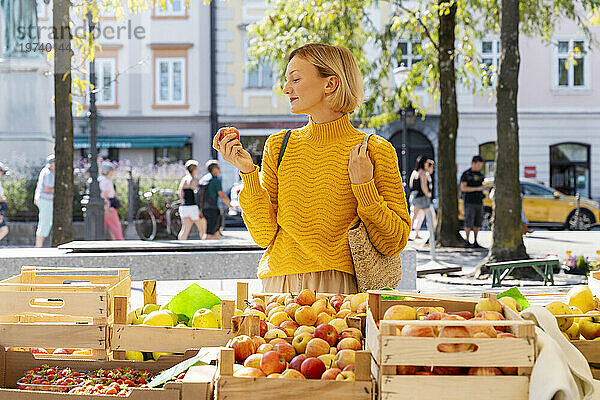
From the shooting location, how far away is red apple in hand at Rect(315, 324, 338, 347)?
246 cm

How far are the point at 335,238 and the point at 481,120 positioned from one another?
88.9ft

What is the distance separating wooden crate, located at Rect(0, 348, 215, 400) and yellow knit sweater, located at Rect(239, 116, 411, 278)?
77 cm

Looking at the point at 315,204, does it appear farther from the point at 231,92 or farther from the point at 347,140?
the point at 231,92

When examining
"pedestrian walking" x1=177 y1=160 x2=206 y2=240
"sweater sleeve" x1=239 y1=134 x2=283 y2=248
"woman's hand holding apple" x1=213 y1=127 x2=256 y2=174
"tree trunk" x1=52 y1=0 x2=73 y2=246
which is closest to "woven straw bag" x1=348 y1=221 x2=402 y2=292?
"sweater sleeve" x1=239 y1=134 x2=283 y2=248

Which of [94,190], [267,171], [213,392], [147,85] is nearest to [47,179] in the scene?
[94,190]

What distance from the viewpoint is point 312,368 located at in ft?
7.26

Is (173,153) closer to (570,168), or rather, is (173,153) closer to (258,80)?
(258,80)

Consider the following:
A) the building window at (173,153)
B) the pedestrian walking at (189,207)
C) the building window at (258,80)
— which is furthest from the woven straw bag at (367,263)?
the building window at (258,80)

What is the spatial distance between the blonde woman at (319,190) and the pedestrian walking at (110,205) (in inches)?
424

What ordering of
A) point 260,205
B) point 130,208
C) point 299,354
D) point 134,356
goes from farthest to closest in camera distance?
point 130,208, point 260,205, point 134,356, point 299,354

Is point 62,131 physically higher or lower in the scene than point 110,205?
higher

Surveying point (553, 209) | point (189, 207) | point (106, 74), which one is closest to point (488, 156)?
point (553, 209)

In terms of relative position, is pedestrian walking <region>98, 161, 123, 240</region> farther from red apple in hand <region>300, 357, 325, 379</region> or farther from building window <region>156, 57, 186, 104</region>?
building window <region>156, 57, 186, 104</region>

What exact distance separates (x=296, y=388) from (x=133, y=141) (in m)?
27.7
